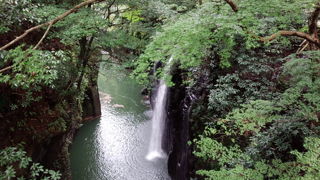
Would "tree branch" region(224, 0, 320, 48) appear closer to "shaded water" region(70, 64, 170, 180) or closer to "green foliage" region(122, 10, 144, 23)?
"green foliage" region(122, 10, 144, 23)

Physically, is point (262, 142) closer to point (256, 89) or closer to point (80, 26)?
point (256, 89)

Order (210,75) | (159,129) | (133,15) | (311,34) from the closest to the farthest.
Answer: (311,34)
(210,75)
(133,15)
(159,129)

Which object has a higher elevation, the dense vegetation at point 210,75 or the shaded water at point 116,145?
the dense vegetation at point 210,75

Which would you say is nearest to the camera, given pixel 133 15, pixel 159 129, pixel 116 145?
pixel 133 15

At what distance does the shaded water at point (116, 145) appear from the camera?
390 inches

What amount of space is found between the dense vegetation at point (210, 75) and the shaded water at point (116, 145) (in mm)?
2377

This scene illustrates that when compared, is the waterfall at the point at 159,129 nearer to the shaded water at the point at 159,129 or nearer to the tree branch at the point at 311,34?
the shaded water at the point at 159,129

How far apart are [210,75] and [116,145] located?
657cm

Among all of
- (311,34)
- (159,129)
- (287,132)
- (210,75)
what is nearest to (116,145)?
(159,129)

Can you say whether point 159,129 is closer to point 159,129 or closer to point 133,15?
point 159,129

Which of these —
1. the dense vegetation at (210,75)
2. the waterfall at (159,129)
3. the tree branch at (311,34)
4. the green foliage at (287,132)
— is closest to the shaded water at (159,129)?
the waterfall at (159,129)

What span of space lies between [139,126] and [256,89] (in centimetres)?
871

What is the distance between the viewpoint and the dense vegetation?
153 inches

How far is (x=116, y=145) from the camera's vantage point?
12008mm
